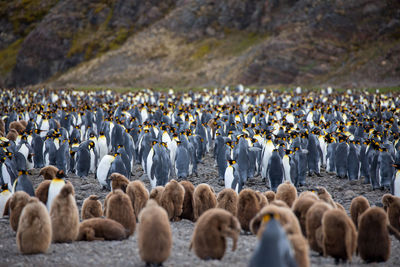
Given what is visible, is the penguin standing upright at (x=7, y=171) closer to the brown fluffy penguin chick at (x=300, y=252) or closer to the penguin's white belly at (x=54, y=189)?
the penguin's white belly at (x=54, y=189)

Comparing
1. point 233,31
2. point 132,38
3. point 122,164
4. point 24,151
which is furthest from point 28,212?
point 132,38

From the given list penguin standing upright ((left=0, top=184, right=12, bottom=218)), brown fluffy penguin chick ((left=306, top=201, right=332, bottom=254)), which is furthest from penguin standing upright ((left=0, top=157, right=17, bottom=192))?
brown fluffy penguin chick ((left=306, top=201, right=332, bottom=254))

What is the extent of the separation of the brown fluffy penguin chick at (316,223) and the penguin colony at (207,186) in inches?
0.6

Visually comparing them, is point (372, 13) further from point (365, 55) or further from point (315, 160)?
point (315, 160)

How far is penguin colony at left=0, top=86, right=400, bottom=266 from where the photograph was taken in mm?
5258

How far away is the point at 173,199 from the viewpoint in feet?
24.5

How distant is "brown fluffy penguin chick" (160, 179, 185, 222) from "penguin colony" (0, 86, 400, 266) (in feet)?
0.06

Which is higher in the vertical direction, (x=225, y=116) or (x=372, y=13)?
(x=372, y=13)

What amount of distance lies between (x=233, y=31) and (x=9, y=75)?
100 feet

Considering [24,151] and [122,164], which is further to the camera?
[24,151]

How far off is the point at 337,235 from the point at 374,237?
74cm

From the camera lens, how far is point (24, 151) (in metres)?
12.5

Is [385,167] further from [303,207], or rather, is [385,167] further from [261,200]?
[303,207]

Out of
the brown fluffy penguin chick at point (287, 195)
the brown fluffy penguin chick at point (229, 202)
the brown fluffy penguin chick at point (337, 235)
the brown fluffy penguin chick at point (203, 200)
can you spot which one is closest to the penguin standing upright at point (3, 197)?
the brown fluffy penguin chick at point (203, 200)
